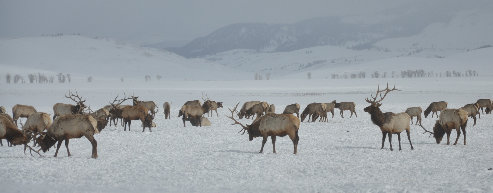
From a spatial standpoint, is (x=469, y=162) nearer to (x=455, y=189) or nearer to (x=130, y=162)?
(x=455, y=189)

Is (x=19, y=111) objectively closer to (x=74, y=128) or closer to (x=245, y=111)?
(x=245, y=111)

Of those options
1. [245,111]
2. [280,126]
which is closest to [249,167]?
[280,126]

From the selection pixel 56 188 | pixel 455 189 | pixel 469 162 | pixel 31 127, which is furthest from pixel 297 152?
pixel 31 127

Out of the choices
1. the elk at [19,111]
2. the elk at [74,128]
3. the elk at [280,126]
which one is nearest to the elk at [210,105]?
the elk at [19,111]

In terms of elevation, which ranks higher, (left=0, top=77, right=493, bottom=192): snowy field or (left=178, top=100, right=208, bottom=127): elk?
(left=178, top=100, right=208, bottom=127): elk

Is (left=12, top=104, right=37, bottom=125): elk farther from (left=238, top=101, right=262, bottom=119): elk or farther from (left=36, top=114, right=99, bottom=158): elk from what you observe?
(left=36, top=114, right=99, bottom=158): elk

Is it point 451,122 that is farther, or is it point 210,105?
point 210,105

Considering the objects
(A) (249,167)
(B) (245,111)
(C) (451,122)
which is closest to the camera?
(A) (249,167)

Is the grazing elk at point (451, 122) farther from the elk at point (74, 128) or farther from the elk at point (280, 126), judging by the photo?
the elk at point (74, 128)

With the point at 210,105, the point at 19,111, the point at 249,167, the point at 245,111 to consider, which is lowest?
the point at 249,167

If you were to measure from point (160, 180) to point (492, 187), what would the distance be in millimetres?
7385

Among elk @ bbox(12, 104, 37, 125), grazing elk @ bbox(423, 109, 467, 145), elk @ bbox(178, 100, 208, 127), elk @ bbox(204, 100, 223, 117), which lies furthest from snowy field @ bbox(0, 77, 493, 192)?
elk @ bbox(204, 100, 223, 117)

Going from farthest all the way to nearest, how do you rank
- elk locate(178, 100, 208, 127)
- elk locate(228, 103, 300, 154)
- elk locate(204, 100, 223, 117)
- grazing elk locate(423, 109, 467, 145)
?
elk locate(204, 100, 223, 117) < elk locate(178, 100, 208, 127) < grazing elk locate(423, 109, 467, 145) < elk locate(228, 103, 300, 154)

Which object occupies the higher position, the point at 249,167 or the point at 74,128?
the point at 74,128
